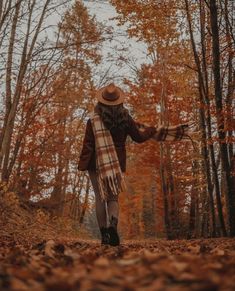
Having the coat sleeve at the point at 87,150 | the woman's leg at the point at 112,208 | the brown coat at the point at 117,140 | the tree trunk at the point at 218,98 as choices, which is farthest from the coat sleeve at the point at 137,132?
the tree trunk at the point at 218,98

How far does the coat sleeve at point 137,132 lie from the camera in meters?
6.01

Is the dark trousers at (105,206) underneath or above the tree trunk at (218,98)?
underneath

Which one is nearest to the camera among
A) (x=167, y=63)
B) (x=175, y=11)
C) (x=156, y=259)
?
(x=156, y=259)

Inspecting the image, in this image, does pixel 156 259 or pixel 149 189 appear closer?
pixel 156 259

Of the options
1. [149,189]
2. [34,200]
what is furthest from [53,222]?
[149,189]

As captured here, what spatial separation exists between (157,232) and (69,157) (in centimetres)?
1407

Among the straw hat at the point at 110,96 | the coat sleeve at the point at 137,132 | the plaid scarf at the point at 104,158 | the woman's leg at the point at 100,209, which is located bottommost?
the woman's leg at the point at 100,209

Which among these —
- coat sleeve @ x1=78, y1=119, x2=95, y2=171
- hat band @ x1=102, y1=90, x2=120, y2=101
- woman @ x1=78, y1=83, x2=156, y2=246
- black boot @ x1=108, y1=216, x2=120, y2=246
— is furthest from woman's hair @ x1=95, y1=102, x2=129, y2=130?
black boot @ x1=108, y1=216, x2=120, y2=246

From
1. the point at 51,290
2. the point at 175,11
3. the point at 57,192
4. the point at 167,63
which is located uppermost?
the point at 167,63

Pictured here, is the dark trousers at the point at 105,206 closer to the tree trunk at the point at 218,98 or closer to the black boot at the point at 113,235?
the black boot at the point at 113,235

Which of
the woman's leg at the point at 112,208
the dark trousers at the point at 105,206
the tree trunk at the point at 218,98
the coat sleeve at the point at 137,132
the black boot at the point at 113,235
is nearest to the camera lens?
the black boot at the point at 113,235

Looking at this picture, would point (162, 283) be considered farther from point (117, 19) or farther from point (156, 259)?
point (117, 19)

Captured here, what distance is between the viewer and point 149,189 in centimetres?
3303

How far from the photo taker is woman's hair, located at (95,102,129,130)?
231 inches
